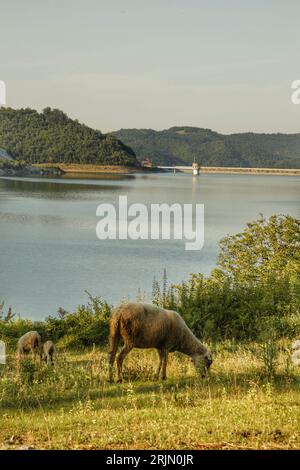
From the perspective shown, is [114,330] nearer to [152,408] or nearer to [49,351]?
[152,408]

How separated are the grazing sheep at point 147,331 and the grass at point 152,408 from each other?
281 mm

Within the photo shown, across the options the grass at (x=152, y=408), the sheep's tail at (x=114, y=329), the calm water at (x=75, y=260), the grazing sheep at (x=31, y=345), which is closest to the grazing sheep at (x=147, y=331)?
the sheep's tail at (x=114, y=329)

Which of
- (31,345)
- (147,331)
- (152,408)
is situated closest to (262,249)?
(31,345)

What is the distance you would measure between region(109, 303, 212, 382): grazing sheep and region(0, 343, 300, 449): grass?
0.28m

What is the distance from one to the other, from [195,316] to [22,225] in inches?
2313

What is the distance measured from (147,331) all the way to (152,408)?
8.06 ft

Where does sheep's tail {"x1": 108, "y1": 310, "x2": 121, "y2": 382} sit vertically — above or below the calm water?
above

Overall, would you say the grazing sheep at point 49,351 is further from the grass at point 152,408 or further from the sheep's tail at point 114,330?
the sheep's tail at point 114,330

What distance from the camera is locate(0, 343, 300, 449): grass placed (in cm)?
661

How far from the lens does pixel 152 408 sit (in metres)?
7.97

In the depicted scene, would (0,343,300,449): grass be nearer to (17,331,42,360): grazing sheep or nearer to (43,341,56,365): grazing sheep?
(43,341,56,365): grazing sheep

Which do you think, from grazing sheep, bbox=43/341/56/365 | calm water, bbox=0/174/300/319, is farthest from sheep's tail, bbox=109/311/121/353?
calm water, bbox=0/174/300/319

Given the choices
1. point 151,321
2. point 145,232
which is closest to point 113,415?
point 151,321
